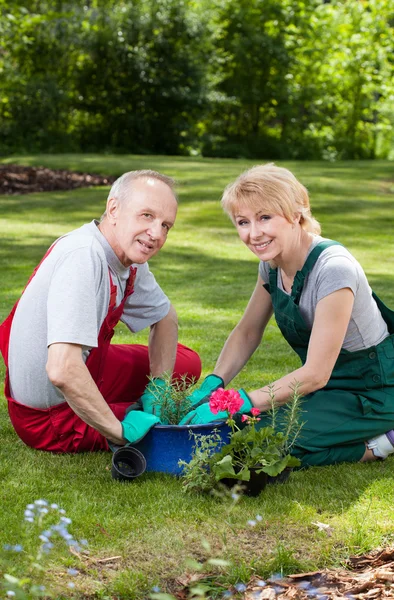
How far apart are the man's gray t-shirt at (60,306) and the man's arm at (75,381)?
5cm

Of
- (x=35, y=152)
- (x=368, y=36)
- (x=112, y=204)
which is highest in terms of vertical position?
Answer: (x=368, y=36)

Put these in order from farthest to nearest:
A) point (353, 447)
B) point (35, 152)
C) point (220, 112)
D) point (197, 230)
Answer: point (220, 112) < point (35, 152) < point (197, 230) < point (353, 447)

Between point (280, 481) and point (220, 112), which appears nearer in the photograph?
point (280, 481)

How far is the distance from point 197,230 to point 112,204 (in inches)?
314

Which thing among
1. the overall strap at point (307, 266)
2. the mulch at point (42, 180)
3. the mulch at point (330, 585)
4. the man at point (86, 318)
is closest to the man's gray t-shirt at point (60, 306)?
the man at point (86, 318)

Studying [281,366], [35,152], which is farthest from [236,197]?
[35,152]

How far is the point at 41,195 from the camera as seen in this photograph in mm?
13992

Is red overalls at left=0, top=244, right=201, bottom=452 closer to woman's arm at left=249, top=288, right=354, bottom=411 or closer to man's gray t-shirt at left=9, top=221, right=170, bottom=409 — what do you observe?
man's gray t-shirt at left=9, top=221, right=170, bottom=409

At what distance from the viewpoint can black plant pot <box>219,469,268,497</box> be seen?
3.23 m

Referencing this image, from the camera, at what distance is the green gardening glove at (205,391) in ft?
11.8

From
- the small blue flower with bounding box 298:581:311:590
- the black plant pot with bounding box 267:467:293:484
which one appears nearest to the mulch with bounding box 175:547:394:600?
the small blue flower with bounding box 298:581:311:590

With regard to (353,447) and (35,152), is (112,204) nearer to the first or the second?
(353,447)

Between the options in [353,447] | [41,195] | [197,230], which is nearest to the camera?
[353,447]

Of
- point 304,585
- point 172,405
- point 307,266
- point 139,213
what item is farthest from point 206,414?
point 304,585
